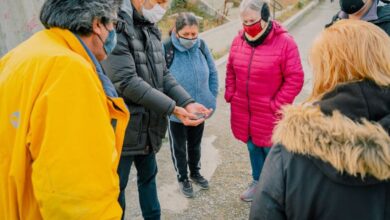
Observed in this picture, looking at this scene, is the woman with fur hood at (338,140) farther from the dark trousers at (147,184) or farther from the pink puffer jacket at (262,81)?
the pink puffer jacket at (262,81)

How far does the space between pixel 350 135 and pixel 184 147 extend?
2356 mm

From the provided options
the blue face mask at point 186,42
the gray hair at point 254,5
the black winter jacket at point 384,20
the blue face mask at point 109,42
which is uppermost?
the blue face mask at point 109,42

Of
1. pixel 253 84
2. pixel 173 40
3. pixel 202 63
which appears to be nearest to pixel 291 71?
pixel 253 84

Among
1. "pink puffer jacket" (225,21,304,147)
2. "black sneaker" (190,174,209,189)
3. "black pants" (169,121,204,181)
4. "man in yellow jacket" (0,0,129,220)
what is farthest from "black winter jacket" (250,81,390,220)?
"black sneaker" (190,174,209,189)

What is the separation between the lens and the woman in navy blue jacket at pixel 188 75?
3.29 meters

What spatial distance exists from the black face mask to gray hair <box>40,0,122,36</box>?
2.06m

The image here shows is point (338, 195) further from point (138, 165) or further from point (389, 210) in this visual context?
point (138, 165)

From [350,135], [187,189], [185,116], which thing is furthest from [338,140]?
[187,189]

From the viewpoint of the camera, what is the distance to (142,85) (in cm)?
236

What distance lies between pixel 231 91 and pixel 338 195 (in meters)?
2.12

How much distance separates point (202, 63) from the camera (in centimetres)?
342

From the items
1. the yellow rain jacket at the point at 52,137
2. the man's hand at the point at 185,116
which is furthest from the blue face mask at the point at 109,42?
the man's hand at the point at 185,116

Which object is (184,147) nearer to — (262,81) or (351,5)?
(262,81)

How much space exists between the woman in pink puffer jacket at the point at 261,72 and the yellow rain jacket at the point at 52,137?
1.90 metres
